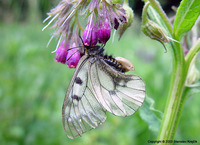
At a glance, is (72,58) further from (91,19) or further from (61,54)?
(91,19)

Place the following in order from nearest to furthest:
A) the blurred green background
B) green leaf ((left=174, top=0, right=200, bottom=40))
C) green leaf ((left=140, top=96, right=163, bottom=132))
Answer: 1. green leaf ((left=174, top=0, right=200, bottom=40))
2. green leaf ((left=140, top=96, right=163, bottom=132))
3. the blurred green background

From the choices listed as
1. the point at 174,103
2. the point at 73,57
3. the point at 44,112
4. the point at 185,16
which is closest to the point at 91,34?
the point at 73,57

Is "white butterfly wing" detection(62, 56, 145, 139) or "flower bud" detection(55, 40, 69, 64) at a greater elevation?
"flower bud" detection(55, 40, 69, 64)

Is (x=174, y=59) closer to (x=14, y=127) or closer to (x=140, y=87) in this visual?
(x=140, y=87)

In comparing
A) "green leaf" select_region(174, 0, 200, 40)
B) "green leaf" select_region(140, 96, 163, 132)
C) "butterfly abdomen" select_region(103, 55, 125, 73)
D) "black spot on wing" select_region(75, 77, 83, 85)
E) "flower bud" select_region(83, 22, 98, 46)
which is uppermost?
"green leaf" select_region(174, 0, 200, 40)

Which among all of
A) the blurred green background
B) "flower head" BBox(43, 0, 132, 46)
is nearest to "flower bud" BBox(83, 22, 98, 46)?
"flower head" BBox(43, 0, 132, 46)

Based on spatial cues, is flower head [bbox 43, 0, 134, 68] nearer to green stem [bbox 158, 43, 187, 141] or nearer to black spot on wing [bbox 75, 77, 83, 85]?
black spot on wing [bbox 75, 77, 83, 85]

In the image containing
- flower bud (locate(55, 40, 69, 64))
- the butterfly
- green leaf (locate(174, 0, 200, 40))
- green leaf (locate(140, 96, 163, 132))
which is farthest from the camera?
green leaf (locate(140, 96, 163, 132))

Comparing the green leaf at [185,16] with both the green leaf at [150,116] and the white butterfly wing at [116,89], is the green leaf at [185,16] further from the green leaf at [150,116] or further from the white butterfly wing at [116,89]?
the green leaf at [150,116]
